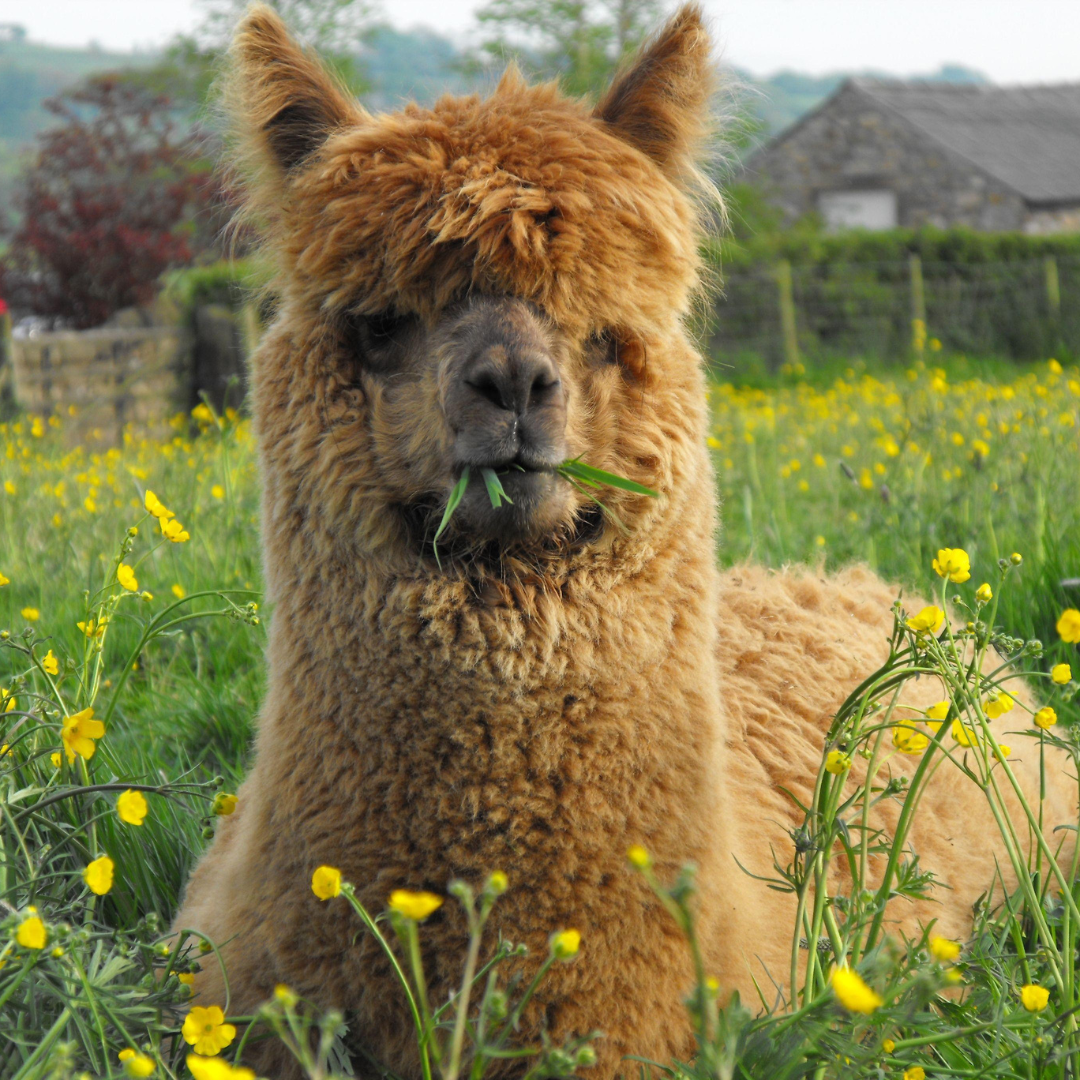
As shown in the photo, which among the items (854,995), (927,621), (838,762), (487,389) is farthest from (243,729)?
(854,995)

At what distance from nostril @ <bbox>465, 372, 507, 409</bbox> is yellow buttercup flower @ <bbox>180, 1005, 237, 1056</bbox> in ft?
3.57

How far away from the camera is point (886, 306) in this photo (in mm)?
17859

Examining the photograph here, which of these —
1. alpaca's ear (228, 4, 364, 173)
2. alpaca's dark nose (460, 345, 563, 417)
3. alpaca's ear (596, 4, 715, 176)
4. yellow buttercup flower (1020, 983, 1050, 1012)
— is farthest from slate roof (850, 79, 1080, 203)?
yellow buttercup flower (1020, 983, 1050, 1012)

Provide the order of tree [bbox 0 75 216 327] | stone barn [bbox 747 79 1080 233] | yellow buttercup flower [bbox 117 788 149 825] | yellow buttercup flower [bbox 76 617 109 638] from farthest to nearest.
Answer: stone barn [bbox 747 79 1080 233]
tree [bbox 0 75 216 327]
yellow buttercup flower [bbox 76 617 109 638]
yellow buttercup flower [bbox 117 788 149 825]

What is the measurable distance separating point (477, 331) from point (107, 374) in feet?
45.2

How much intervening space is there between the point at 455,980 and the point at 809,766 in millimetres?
1313

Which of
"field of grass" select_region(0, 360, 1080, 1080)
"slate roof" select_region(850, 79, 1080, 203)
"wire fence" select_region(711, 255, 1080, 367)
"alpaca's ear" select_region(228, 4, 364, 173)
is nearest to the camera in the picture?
"field of grass" select_region(0, 360, 1080, 1080)

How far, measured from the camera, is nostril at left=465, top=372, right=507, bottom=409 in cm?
197

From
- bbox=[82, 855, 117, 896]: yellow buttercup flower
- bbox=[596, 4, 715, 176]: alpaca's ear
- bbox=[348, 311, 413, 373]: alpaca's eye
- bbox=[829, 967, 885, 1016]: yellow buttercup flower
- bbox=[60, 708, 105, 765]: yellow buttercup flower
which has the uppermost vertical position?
bbox=[596, 4, 715, 176]: alpaca's ear

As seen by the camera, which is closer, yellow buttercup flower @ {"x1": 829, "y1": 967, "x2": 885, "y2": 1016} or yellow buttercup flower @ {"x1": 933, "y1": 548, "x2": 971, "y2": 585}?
yellow buttercup flower @ {"x1": 829, "y1": 967, "x2": 885, "y2": 1016}

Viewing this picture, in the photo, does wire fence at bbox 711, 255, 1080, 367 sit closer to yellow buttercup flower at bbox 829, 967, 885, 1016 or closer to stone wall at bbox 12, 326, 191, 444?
stone wall at bbox 12, 326, 191, 444

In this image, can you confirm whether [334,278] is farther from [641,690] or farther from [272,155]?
[641,690]

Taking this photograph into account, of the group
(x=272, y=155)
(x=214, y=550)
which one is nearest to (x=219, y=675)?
(x=214, y=550)

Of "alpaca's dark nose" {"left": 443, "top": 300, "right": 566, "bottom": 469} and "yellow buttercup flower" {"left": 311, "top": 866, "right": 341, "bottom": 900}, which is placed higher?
"alpaca's dark nose" {"left": 443, "top": 300, "right": 566, "bottom": 469}
